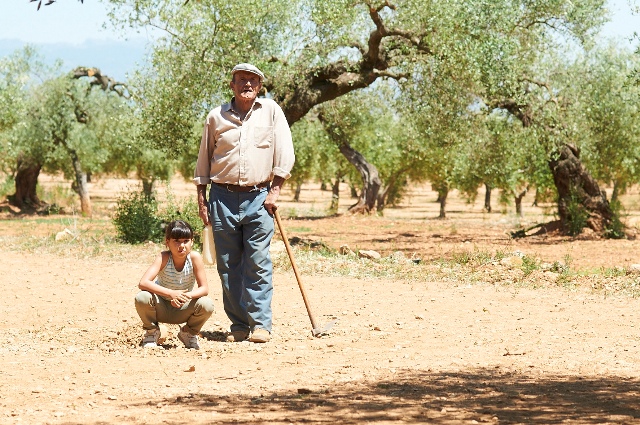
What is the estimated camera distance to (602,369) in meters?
5.91

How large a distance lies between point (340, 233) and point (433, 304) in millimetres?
13630

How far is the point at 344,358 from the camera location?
632cm

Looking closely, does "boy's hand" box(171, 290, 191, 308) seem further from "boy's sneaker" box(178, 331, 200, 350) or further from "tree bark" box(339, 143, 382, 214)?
"tree bark" box(339, 143, 382, 214)

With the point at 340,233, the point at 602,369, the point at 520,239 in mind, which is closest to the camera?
the point at 602,369

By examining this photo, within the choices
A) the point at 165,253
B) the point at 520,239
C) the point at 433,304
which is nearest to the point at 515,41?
the point at 520,239

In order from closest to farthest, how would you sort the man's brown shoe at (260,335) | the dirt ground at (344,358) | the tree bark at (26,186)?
1. the dirt ground at (344,358)
2. the man's brown shoe at (260,335)
3. the tree bark at (26,186)

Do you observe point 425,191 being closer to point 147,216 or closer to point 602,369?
point 147,216

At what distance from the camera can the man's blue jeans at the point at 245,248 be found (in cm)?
714

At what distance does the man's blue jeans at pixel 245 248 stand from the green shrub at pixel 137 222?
9664mm

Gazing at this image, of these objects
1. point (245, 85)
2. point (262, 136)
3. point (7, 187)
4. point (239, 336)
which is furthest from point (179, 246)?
point (7, 187)

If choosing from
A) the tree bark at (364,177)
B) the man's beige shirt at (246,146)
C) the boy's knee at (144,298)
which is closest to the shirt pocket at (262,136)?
the man's beige shirt at (246,146)

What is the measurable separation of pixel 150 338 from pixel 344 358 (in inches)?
59.2

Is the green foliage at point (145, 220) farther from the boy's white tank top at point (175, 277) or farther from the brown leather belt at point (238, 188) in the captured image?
the boy's white tank top at point (175, 277)

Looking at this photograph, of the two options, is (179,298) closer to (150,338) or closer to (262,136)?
(150,338)
